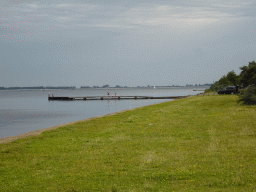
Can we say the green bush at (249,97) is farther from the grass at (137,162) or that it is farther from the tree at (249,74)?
the grass at (137,162)

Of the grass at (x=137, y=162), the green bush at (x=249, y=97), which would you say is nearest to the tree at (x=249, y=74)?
the green bush at (x=249, y=97)

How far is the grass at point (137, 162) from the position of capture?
8.25m

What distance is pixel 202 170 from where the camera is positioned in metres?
9.27

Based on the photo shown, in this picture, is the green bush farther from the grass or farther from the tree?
the grass

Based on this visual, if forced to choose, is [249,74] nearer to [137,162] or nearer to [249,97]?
[249,97]

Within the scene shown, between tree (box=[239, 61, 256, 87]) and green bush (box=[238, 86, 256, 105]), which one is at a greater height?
tree (box=[239, 61, 256, 87])

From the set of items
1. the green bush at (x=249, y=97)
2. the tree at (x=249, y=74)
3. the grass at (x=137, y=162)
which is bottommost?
the grass at (x=137, y=162)

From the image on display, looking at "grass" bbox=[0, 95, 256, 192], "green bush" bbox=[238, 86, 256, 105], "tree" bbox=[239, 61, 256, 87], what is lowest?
"grass" bbox=[0, 95, 256, 192]

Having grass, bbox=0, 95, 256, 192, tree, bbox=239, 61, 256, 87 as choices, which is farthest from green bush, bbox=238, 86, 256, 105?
grass, bbox=0, 95, 256, 192

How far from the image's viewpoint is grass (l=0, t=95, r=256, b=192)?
8.25 metres

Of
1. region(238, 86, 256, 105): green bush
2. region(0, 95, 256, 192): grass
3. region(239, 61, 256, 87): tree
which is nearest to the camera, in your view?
region(0, 95, 256, 192): grass

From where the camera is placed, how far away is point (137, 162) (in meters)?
10.5

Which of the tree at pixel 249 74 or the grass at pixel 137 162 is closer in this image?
the grass at pixel 137 162

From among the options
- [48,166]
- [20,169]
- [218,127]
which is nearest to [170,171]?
[48,166]
